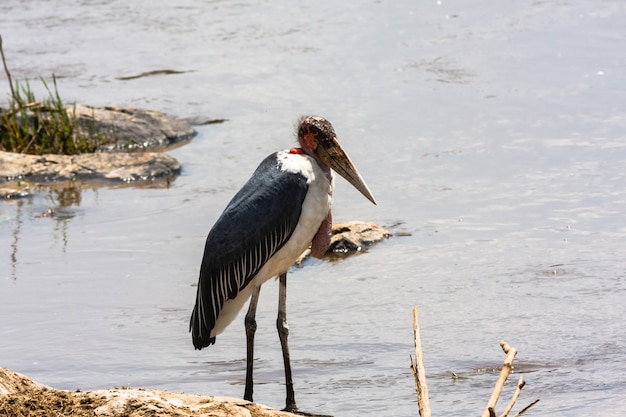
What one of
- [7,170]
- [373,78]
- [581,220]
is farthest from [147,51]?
[581,220]

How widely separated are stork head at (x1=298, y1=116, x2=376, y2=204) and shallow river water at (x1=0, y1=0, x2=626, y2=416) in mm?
1017

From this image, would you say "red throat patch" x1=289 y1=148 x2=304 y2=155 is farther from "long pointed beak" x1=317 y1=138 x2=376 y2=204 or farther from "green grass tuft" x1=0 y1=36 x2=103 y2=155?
"green grass tuft" x1=0 y1=36 x2=103 y2=155

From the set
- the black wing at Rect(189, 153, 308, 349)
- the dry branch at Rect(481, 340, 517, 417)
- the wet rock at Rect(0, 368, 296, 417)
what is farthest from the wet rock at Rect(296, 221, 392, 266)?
the dry branch at Rect(481, 340, 517, 417)

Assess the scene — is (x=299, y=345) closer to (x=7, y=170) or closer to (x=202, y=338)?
(x=202, y=338)

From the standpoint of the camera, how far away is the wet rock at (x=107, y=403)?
14.7ft

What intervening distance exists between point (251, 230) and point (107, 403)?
1.25m

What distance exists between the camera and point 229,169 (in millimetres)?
9727

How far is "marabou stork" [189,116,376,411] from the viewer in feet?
18.0

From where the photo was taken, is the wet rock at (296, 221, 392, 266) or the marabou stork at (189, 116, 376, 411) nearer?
the marabou stork at (189, 116, 376, 411)

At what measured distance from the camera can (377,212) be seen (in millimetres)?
8555

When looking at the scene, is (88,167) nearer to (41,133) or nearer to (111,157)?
(111,157)

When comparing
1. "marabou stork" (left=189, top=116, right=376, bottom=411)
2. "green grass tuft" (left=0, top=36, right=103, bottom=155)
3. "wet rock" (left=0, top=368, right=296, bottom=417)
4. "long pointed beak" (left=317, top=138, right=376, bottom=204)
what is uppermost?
"long pointed beak" (left=317, top=138, right=376, bottom=204)

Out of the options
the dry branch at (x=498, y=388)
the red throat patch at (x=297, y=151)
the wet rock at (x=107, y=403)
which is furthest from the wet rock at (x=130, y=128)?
the dry branch at (x=498, y=388)

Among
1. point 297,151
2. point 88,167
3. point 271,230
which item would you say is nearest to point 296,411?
point 271,230
